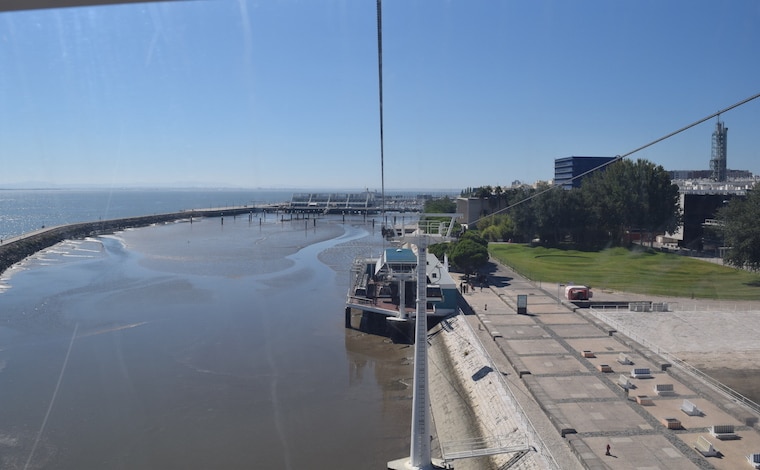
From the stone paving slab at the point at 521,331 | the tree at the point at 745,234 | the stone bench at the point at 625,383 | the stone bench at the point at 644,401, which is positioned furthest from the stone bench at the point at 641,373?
the tree at the point at 745,234

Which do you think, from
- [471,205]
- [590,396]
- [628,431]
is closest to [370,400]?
[590,396]

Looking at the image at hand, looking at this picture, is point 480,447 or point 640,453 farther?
point 480,447

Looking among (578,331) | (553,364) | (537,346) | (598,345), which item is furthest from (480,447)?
→ (578,331)

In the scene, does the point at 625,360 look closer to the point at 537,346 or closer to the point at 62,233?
the point at 537,346

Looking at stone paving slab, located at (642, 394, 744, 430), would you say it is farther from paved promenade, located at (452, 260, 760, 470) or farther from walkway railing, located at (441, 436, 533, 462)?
walkway railing, located at (441, 436, 533, 462)

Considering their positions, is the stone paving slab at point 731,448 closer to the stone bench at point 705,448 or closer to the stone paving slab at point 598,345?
the stone bench at point 705,448
